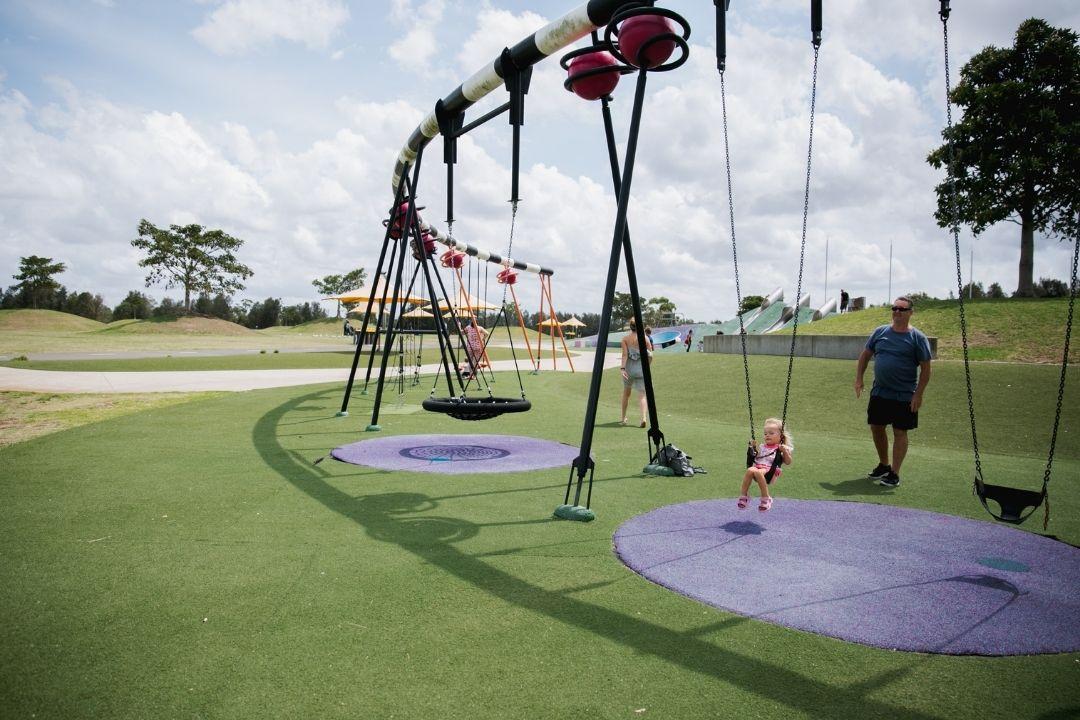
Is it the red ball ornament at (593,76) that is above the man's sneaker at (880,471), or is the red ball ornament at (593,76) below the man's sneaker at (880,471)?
above

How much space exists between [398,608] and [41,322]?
227ft

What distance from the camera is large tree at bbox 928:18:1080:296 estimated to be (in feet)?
84.8

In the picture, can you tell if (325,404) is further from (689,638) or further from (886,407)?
(689,638)

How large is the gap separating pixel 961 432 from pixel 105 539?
37.5 ft

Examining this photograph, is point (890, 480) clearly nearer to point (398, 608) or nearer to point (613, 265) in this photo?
point (613, 265)

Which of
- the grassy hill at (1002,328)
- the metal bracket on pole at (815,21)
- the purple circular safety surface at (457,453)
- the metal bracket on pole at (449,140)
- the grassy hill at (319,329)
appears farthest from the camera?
the grassy hill at (319,329)

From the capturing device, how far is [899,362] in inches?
265

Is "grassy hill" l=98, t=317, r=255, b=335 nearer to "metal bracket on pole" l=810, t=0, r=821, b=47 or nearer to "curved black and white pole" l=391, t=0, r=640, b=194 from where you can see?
"curved black and white pole" l=391, t=0, r=640, b=194

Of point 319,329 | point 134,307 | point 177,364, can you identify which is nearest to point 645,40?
point 177,364

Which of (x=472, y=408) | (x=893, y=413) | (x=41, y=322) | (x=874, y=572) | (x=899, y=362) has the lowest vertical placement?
(x=874, y=572)

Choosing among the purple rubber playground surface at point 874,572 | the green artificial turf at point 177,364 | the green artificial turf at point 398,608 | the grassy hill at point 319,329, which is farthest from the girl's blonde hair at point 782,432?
the grassy hill at point 319,329

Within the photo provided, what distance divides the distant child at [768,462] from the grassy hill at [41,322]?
6545 cm

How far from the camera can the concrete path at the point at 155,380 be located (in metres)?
15.8

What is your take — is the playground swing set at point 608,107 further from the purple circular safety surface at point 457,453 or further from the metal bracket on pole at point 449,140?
the purple circular safety surface at point 457,453
